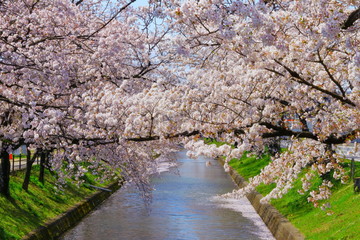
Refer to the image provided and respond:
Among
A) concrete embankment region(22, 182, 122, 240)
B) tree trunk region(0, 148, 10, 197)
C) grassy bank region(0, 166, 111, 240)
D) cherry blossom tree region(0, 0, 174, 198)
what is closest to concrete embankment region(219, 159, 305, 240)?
cherry blossom tree region(0, 0, 174, 198)

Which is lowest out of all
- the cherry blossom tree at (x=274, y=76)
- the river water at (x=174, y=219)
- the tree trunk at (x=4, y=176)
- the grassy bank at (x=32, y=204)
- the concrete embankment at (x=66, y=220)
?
the river water at (x=174, y=219)

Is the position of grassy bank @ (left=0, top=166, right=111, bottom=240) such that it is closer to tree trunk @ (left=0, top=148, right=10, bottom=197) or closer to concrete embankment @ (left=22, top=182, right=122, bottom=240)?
concrete embankment @ (left=22, top=182, right=122, bottom=240)

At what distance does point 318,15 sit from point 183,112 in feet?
12.7

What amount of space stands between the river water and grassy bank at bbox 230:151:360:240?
1.27 m

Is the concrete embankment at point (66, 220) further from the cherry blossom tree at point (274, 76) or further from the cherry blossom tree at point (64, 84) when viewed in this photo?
the cherry blossom tree at point (274, 76)

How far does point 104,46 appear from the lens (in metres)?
14.1

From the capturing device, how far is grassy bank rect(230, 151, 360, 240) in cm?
1373

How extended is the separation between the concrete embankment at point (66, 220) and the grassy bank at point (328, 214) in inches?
259

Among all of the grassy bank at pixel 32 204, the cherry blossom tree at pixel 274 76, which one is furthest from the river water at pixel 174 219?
the cherry blossom tree at pixel 274 76

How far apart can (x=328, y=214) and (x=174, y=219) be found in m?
10.4

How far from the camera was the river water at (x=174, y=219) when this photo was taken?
18.7 meters

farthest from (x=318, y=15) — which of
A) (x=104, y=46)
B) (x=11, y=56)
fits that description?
(x=104, y=46)

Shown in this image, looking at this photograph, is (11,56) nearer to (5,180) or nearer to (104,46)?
(104,46)

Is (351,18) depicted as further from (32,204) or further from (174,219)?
(174,219)
